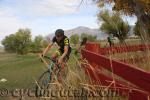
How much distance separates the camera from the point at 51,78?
30.1ft

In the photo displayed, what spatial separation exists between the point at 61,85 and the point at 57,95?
0.96 feet

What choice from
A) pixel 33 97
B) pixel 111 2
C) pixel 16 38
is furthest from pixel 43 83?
pixel 16 38

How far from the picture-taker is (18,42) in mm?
93250

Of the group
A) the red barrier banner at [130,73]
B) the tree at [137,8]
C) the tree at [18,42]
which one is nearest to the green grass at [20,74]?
the red barrier banner at [130,73]

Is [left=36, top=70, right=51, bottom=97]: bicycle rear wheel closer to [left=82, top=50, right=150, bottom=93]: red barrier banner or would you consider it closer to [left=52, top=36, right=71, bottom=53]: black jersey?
[left=52, top=36, right=71, bottom=53]: black jersey

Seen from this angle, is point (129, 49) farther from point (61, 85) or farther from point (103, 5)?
point (103, 5)

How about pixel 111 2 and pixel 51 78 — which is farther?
pixel 111 2

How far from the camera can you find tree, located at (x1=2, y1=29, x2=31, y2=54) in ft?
278

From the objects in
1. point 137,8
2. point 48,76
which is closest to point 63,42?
point 48,76

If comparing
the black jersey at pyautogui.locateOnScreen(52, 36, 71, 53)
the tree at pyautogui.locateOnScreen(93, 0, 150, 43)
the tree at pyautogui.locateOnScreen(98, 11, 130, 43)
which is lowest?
the black jersey at pyautogui.locateOnScreen(52, 36, 71, 53)

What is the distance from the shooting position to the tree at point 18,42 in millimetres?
84794

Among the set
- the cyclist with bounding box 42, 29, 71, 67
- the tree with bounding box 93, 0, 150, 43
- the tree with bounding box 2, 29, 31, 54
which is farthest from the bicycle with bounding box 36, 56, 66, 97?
the tree with bounding box 2, 29, 31, 54

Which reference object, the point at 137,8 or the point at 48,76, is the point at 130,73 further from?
the point at 137,8

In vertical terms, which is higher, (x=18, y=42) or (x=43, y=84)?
(x=43, y=84)
